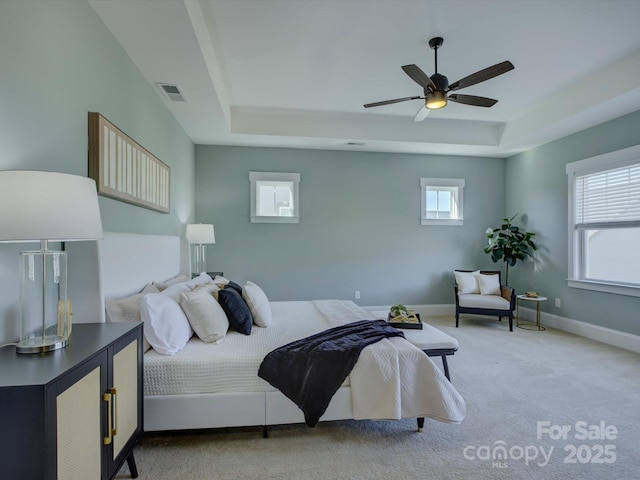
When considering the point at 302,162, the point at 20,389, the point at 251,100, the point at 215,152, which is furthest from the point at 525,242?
the point at 20,389

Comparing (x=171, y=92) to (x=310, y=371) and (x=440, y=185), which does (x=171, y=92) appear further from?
(x=440, y=185)

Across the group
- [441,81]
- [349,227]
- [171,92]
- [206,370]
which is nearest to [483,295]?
[349,227]

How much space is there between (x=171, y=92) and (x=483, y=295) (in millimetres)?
4802

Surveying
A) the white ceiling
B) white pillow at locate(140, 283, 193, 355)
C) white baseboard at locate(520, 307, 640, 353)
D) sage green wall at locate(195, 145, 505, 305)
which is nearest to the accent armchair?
white baseboard at locate(520, 307, 640, 353)

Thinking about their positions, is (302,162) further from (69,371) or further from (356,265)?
(69,371)

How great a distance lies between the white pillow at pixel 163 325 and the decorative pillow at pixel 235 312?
377mm

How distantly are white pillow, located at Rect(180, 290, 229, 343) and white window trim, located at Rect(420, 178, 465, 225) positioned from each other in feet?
13.8

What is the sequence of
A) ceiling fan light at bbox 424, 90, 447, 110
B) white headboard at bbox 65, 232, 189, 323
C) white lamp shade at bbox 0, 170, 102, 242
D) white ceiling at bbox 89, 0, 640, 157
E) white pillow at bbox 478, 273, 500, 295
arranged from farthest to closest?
white pillow at bbox 478, 273, 500, 295 < ceiling fan light at bbox 424, 90, 447, 110 < white ceiling at bbox 89, 0, 640, 157 < white headboard at bbox 65, 232, 189, 323 < white lamp shade at bbox 0, 170, 102, 242

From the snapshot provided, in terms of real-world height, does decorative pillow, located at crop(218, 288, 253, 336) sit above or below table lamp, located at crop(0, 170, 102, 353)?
below

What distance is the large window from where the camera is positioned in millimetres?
3840

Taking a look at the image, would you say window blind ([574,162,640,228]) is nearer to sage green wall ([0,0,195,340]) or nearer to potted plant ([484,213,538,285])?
potted plant ([484,213,538,285])

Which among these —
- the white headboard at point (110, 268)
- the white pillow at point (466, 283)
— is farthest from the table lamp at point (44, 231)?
the white pillow at point (466, 283)

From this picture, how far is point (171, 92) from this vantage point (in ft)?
10.7

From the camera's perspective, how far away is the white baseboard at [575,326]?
3814mm
